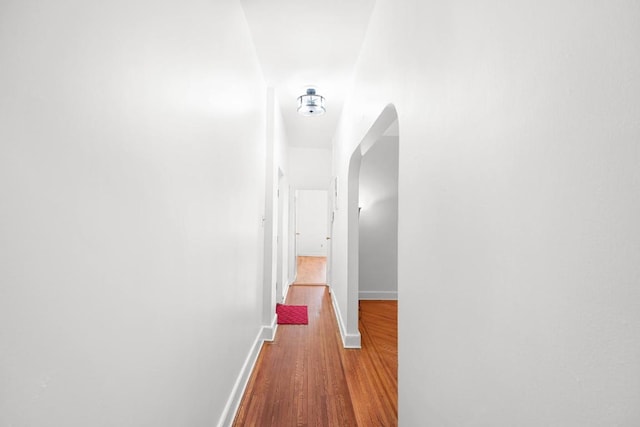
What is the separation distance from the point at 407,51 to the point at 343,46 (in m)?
1.43

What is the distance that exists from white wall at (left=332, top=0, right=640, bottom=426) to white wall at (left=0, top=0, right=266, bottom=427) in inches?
36.8

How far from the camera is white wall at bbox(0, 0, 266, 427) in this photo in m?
0.53

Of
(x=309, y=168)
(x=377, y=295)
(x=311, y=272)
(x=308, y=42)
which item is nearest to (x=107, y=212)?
(x=308, y=42)

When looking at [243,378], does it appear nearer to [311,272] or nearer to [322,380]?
[322,380]

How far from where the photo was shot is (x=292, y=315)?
13.7 ft

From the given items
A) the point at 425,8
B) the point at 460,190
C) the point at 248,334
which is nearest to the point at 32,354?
the point at 460,190

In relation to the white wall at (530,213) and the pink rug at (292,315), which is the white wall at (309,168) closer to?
the pink rug at (292,315)

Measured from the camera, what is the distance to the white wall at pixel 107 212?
0.53 meters

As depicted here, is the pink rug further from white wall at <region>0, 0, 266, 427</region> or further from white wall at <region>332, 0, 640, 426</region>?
white wall at <region>332, 0, 640, 426</region>

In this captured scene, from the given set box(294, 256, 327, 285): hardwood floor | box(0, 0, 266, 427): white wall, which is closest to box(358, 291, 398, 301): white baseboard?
box(294, 256, 327, 285): hardwood floor

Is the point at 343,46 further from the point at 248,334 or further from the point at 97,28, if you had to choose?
the point at 248,334

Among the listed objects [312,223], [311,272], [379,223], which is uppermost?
[379,223]

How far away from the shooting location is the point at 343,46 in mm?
2572

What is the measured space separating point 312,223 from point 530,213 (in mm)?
11139
